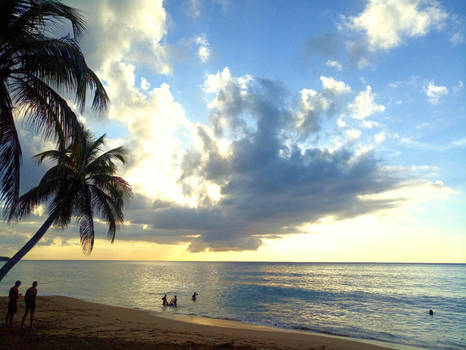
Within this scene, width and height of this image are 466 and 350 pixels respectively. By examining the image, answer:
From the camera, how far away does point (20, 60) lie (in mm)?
6418

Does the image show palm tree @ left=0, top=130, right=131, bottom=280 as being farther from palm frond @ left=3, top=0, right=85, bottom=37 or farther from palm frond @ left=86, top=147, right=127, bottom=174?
palm frond @ left=3, top=0, right=85, bottom=37

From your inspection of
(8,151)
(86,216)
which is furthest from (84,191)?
(8,151)

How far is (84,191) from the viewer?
15.0 meters

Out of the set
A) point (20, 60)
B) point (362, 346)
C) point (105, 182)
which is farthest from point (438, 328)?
point (20, 60)

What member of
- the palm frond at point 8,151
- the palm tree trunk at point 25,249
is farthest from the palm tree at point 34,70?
the palm tree trunk at point 25,249

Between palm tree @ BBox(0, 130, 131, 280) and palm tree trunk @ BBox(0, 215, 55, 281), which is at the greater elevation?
palm tree @ BBox(0, 130, 131, 280)

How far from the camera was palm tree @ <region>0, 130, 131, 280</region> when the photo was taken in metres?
13.7

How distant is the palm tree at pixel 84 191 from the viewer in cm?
1373

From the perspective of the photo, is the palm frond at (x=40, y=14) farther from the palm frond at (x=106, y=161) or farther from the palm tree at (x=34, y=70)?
the palm frond at (x=106, y=161)

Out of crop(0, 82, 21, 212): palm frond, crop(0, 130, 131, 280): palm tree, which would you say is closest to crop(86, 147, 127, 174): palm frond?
crop(0, 130, 131, 280): palm tree

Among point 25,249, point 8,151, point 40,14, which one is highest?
point 40,14

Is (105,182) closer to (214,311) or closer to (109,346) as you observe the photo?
(109,346)

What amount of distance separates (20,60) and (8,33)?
0.55 m

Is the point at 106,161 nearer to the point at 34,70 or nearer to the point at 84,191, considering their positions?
the point at 84,191
